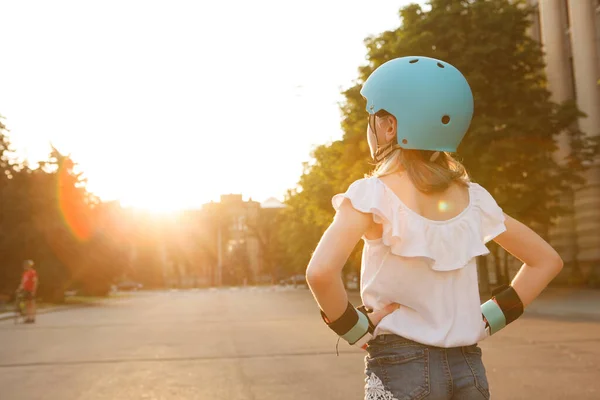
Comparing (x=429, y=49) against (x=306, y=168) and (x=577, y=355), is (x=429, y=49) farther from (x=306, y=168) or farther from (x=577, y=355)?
(x=306, y=168)

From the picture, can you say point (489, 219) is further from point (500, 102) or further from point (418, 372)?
point (500, 102)

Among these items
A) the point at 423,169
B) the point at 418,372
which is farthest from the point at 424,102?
the point at 418,372

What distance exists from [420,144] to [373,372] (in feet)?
2.22

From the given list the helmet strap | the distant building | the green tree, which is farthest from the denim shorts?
the distant building

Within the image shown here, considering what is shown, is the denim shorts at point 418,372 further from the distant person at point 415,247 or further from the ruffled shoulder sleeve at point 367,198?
the ruffled shoulder sleeve at point 367,198

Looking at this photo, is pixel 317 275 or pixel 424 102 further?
pixel 424 102

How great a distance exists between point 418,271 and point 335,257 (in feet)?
0.91

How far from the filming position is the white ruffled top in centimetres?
214

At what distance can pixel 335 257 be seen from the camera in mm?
2062

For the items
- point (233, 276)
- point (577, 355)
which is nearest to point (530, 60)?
point (577, 355)

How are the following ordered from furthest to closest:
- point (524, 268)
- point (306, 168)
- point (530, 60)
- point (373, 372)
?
point (306, 168), point (530, 60), point (524, 268), point (373, 372)

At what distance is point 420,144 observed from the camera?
2248 millimetres

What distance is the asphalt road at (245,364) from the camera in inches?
309

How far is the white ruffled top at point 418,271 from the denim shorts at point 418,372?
0.03 m
